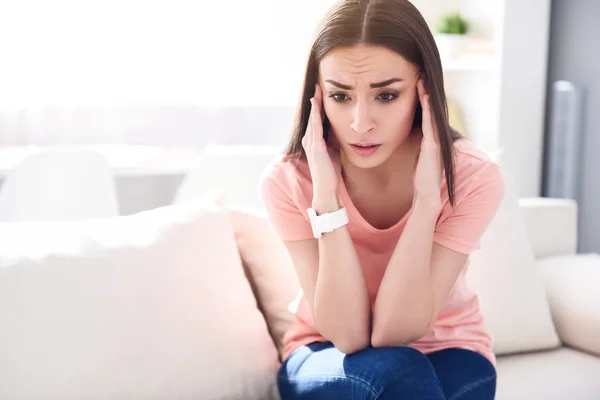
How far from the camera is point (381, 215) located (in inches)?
60.3

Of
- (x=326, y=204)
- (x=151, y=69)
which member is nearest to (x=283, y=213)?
(x=326, y=204)

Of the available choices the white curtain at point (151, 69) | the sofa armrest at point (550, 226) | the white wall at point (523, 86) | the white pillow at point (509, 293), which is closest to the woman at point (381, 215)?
the white pillow at point (509, 293)

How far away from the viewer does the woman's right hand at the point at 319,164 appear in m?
1.42

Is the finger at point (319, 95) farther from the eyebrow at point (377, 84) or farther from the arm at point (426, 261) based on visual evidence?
the arm at point (426, 261)

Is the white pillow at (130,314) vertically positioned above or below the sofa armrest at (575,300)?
above

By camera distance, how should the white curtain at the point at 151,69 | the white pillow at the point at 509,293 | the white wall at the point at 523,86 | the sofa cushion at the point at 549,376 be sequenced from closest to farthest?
the sofa cushion at the point at 549,376
the white pillow at the point at 509,293
the white curtain at the point at 151,69
the white wall at the point at 523,86

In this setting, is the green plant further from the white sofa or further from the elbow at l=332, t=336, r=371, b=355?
the elbow at l=332, t=336, r=371, b=355

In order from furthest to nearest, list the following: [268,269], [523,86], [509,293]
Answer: [523,86]
[509,293]
[268,269]

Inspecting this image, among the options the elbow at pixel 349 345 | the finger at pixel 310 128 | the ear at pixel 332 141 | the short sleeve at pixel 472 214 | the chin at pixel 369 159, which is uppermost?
the finger at pixel 310 128

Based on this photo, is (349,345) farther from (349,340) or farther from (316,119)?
(316,119)

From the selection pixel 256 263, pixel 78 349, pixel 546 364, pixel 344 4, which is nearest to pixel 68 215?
pixel 256 263

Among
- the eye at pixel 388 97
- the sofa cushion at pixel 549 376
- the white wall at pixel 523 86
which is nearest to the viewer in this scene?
the eye at pixel 388 97

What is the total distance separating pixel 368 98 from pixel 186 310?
55 centimetres

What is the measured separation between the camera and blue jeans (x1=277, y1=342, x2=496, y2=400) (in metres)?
1.28
